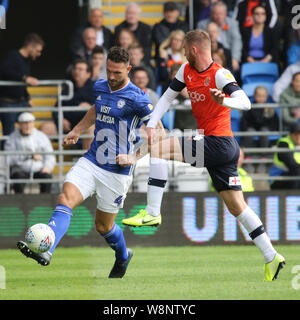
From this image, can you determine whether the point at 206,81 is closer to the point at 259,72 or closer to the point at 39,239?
the point at 39,239

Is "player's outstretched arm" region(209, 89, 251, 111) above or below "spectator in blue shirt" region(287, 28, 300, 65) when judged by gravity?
below

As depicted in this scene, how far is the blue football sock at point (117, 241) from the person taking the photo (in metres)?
9.22

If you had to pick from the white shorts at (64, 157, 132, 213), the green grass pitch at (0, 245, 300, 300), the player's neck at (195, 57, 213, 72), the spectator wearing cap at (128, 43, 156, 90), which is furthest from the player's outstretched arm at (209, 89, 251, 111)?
the spectator wearing cap at (128, 43, 156, 90)

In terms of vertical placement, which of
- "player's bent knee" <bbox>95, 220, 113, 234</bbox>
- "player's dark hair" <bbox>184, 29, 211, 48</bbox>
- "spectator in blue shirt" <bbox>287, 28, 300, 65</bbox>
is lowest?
"player's bent knee" <bbox>95, 220, 113, 234</bbox>

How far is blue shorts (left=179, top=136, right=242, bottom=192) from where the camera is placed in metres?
8.46

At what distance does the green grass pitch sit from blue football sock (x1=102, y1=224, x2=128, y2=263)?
0.81 ft

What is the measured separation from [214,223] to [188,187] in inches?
38.3

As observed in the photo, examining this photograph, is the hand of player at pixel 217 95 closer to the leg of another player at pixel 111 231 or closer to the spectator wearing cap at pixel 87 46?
the leg of another player at pixel 111 231

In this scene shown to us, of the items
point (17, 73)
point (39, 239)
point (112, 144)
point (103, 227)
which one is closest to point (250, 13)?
point (17, 73)

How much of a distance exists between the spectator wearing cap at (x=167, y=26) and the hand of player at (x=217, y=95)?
26.2 ft

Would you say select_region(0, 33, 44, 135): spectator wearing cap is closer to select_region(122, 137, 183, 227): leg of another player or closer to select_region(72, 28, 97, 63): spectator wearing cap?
select_region(72, 28, 97, 63): spectator wearing cap

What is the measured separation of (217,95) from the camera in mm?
7871


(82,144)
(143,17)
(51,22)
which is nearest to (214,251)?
(82,144)

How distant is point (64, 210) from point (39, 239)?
27.3 inches
